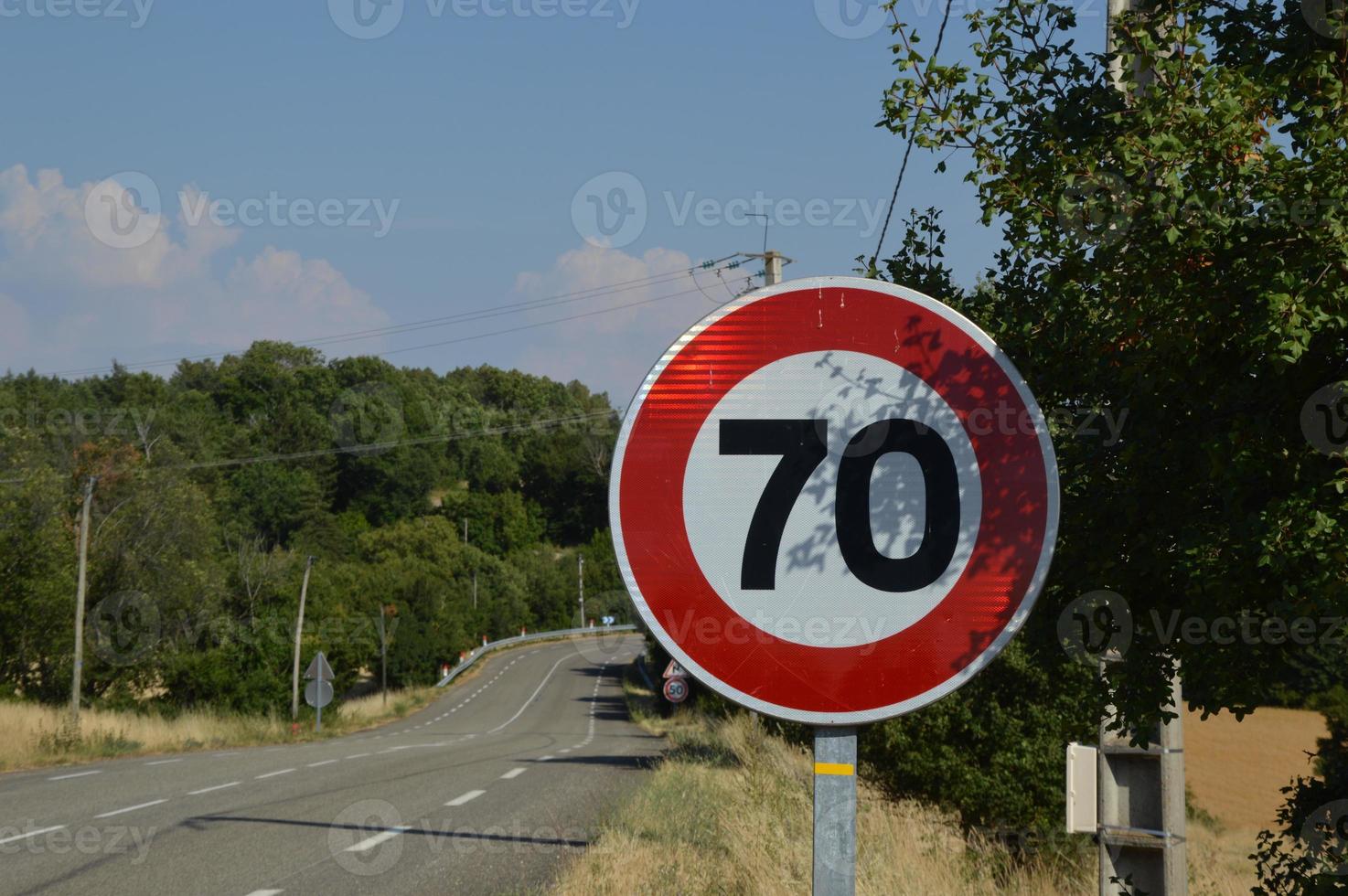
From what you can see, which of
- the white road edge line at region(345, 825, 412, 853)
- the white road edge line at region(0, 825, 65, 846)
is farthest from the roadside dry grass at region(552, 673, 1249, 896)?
the white road edge line at region(0, 825, 65, 846)

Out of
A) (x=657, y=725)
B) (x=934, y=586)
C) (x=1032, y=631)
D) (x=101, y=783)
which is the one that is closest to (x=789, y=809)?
(x=1032, y=631)

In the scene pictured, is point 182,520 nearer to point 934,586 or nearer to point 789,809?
point 789,809

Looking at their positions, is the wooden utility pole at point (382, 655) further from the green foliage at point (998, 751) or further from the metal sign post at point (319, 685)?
the green foliage at point (998, 751)

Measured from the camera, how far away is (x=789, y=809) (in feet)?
30.8

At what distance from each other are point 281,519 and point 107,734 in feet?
252

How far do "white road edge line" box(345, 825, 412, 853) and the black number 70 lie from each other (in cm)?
1013

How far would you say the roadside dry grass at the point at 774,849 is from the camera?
6363mm

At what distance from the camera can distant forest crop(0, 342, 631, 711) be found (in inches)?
1737

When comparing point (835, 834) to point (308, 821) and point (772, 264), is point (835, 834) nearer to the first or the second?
point (308, 821)

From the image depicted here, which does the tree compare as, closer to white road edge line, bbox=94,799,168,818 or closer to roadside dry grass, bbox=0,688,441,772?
white road edge line, bbox=94,799,168,818

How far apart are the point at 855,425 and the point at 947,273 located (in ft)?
13.4

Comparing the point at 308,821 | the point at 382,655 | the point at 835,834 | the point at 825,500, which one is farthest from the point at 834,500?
the point at 382,655

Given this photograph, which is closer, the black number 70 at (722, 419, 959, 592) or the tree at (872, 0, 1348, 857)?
the black number 70 at (722, 419, 959, 592)

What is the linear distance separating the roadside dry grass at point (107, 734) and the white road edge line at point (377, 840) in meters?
11.8
